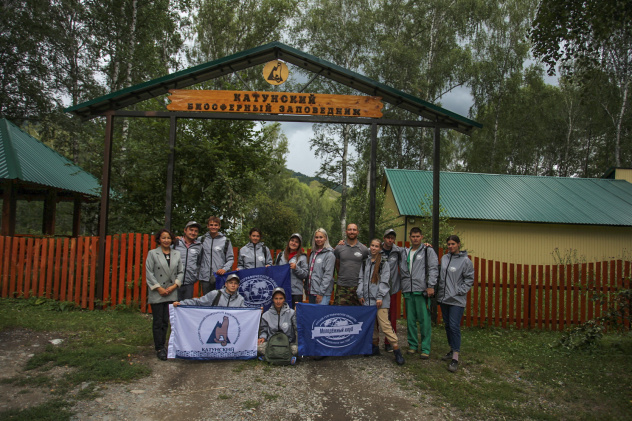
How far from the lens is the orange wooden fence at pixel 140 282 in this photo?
7812 mm

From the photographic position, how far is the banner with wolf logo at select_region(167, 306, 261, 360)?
5.28 metres

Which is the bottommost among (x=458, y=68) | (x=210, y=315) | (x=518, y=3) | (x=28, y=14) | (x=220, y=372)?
(x=220, y=372)

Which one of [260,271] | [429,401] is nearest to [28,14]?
[260,271]

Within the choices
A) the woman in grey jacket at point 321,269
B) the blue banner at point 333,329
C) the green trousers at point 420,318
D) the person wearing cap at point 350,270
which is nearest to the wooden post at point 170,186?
the woman in grey jacket at point 321,269

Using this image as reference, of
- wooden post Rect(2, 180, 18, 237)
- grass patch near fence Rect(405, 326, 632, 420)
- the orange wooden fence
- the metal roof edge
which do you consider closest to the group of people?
grass patch near fence Rect(405, 326, 632, 420)

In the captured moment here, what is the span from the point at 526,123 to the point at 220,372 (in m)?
32.1

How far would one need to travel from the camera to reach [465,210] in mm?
18438

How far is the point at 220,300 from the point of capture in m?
5.61

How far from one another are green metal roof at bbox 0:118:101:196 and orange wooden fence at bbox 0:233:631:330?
8.63 ft

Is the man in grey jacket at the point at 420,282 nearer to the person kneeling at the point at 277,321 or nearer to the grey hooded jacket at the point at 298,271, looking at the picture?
the grey hooded jacket at the point at 298,271

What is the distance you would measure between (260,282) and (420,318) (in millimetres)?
2526

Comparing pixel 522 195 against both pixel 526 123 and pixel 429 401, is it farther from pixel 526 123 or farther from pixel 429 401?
pixel 429 401

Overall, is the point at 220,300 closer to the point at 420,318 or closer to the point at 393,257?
the point at 393,257

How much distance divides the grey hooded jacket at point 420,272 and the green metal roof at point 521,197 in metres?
12.2
